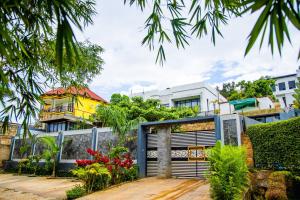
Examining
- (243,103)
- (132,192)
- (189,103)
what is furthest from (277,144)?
(189,103)

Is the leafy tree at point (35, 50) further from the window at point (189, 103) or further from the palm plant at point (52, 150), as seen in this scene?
the window at point (189, 103)

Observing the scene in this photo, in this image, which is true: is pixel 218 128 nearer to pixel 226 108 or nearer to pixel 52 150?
pixel 52 150

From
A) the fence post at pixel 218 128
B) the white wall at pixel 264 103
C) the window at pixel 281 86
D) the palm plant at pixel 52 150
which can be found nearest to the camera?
the fence post at pixel 218 128

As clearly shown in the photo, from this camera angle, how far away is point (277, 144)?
9.36m

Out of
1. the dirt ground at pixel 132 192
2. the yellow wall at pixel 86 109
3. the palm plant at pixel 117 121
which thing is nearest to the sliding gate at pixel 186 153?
the palm plant at pixel 117 121

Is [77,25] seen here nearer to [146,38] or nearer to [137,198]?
[146,38]

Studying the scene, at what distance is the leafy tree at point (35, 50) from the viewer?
2164 mm

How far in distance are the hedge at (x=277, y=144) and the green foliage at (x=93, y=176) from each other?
561 centimetres

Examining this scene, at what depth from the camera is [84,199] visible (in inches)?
302

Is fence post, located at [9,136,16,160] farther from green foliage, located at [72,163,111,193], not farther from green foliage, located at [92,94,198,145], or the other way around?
green foliage, located at [72,163,111,193]

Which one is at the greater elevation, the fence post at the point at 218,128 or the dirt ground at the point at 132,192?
the fence post at the point at 218,128

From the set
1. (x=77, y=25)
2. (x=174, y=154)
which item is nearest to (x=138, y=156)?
(x=174, y=154)

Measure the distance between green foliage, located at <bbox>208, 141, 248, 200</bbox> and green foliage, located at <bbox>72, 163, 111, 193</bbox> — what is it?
3979mm

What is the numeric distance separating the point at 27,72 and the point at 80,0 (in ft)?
5.25
